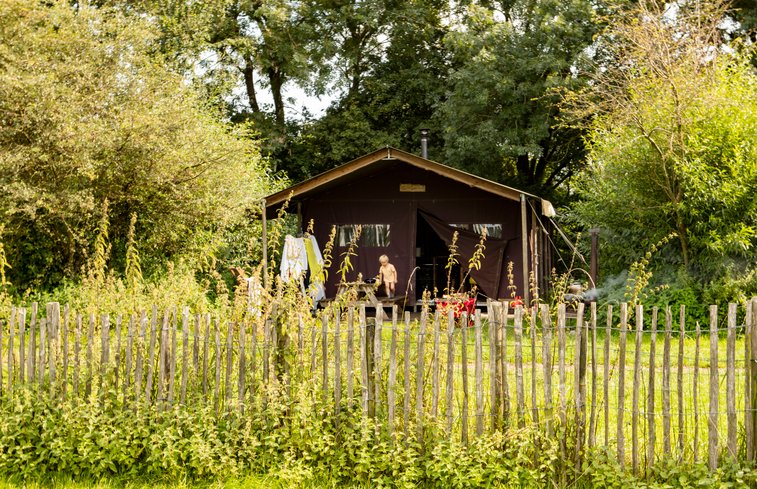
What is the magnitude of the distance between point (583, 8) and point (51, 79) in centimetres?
1357

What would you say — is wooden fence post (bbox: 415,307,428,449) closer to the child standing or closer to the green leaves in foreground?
the green leaves in foreground

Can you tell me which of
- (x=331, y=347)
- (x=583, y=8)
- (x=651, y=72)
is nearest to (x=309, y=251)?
(x=651, y=72)

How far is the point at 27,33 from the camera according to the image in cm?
1298

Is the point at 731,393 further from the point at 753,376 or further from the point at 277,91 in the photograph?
the point at 277,91

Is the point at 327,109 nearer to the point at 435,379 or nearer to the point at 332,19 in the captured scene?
the point at 332,19

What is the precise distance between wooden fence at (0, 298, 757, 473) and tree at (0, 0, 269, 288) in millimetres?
6444

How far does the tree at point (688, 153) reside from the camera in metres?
11.8

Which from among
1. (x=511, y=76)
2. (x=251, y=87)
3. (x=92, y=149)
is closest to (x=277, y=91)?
(x=251, y=87)

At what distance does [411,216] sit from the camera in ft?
50.8

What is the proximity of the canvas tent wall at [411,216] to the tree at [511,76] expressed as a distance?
5.78 metres

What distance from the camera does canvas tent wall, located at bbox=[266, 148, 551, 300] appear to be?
50.0 feet

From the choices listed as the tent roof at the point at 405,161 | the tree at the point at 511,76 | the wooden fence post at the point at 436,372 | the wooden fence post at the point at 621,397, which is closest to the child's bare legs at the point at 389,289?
the tent roof at the point at 405,161

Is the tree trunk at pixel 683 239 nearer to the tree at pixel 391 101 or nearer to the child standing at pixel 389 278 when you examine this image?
the child standing at pixel 389 278

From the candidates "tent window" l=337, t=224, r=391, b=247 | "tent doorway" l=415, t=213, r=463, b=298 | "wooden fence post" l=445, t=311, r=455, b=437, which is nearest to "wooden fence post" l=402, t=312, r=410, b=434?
"wooden fence post" l=445, t=311, r=455, b=437
